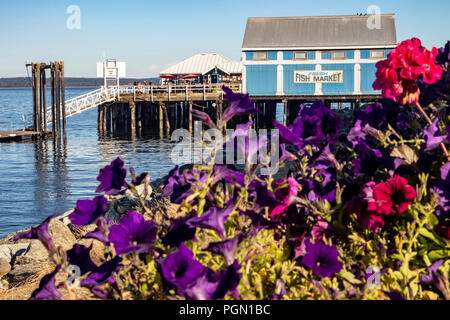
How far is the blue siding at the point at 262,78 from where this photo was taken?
91.0 feet

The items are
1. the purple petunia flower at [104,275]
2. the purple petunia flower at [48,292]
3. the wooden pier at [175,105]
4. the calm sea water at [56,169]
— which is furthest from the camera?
the wooden pier at [175,105]

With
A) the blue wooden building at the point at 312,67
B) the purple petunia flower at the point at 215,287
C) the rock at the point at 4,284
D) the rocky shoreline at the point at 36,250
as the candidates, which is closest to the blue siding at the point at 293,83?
the blue wooden building at the point at 312,67

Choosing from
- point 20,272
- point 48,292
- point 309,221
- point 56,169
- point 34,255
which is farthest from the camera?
point 56,169

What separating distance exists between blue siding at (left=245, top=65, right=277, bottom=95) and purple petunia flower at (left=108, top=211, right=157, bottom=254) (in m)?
26.4

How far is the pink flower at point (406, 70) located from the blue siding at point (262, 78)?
2591 centimetres

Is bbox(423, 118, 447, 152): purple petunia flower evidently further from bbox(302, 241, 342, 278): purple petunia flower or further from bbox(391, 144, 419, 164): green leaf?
bbox(302, 241, 342, 278): purple petunia flower

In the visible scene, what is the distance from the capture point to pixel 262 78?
91.0 feet

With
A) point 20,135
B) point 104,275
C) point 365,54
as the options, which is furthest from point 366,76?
point 104,275

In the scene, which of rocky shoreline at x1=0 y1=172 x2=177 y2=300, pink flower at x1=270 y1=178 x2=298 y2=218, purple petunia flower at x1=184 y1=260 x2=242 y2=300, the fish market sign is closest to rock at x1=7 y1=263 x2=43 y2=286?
rocky shoreline at x1=0 y1=172 x2=177 y2=300

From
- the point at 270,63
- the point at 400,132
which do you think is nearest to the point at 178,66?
the point at 270,63

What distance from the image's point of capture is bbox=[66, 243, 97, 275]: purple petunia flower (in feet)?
5.75

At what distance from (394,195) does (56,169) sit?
2133cm

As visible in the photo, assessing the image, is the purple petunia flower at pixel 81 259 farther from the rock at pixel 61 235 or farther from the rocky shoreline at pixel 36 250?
the rock at pixel 61 235

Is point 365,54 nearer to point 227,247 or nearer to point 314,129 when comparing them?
point 314,129
